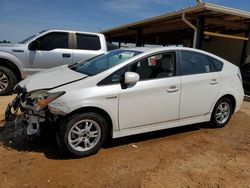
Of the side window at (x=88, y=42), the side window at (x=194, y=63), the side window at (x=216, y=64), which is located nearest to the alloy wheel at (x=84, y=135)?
the side window at (x=194, y=63)

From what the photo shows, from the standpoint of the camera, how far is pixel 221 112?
5.27 m

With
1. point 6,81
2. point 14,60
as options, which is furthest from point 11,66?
point 6,81

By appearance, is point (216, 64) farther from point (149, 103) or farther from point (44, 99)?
point (44, 99)

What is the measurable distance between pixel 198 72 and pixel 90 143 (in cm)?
229

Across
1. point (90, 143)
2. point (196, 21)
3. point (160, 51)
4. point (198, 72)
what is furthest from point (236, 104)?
point (196, 21)

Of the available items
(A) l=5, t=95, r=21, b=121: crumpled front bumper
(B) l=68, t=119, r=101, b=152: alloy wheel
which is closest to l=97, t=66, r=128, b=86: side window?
(B) l=68, t=119, r=101, b=152: alloy wheel

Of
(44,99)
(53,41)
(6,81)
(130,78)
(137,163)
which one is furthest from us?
(53,41)

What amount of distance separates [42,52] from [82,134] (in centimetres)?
468

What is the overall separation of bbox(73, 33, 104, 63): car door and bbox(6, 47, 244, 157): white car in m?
3.25

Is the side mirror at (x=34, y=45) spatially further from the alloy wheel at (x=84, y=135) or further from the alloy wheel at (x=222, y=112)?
the alloy wheel at (x=222, y=112)

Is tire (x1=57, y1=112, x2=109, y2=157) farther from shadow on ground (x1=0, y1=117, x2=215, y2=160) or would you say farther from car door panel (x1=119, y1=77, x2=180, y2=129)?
car door panel (x1=119, y1=77, x2=180, y2=129)

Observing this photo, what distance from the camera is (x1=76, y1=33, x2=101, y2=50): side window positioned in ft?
26.7

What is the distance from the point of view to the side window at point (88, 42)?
26.7 feet

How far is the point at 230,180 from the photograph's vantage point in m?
3.36
